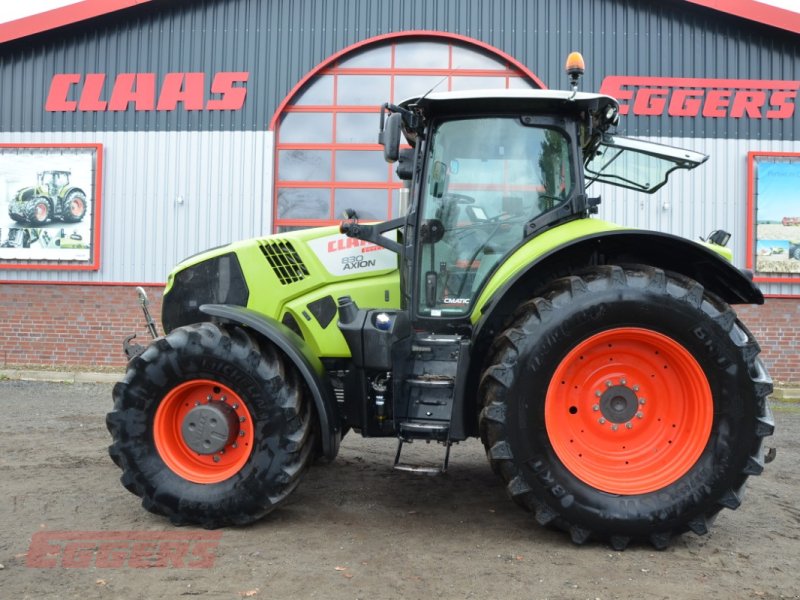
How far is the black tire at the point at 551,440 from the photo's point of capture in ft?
12.0

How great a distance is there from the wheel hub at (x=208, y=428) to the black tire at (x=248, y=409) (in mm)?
144

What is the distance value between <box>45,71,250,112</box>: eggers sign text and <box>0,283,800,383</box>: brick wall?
3090mm

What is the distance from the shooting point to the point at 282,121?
1212cm

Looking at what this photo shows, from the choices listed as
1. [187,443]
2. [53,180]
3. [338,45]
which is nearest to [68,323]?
[53,180]

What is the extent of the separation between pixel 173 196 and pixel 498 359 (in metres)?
9.64

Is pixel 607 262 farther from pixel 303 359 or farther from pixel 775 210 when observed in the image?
pixel 775 210

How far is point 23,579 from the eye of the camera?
327 cm

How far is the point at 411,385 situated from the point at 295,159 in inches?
346

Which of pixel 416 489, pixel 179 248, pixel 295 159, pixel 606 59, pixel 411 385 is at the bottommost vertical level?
pixel 416 489

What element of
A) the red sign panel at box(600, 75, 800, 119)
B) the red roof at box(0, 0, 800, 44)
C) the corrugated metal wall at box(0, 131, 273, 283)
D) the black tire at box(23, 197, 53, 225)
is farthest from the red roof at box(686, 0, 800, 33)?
the black tire at box(23, 197, 53, 225)

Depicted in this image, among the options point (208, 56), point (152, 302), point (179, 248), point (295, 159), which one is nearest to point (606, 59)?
point (295, 159)

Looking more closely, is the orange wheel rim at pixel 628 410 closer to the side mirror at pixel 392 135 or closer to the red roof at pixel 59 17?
the side mirror at pixel 392 135

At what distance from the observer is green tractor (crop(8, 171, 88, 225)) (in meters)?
12.2

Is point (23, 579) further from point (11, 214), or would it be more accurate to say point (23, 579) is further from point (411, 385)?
point (11, 214)
